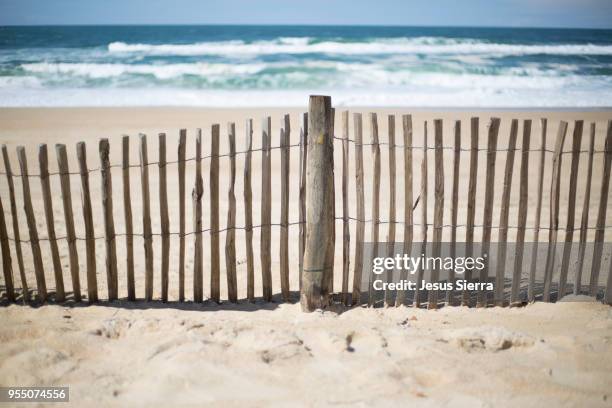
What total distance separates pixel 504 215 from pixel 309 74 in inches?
676

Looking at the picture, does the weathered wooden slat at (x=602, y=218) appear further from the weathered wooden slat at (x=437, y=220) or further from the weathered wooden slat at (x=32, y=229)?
the weathered wooden slat at (x=32, y=229)

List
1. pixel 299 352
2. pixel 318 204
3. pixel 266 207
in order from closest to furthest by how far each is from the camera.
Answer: pixel 299 352, pixel 318 204, pixel 266 207

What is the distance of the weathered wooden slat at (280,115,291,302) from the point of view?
11.0 feet

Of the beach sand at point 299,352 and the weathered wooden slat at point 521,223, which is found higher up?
the weathered wooden slat at point 521,223

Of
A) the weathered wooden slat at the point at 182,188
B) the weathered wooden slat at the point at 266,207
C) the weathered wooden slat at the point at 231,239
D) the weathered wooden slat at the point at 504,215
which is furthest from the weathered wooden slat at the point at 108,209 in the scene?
the weathered wooden slat at the point at 504,215

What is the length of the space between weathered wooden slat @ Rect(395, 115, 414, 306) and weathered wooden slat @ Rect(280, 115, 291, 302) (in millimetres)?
782

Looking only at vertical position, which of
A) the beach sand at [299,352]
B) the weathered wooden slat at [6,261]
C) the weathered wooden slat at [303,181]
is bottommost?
the beach sand at [299,352]

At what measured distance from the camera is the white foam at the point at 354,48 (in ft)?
85.9

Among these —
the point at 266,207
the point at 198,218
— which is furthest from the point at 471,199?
the point at 198,218

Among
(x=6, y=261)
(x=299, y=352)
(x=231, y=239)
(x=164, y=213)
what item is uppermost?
(x=164, y=213)

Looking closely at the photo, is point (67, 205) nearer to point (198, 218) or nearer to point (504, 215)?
point (198, 218)

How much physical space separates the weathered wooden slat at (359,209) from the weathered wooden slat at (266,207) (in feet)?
1.95

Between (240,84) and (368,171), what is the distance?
12.0m

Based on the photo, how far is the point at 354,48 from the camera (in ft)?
90.1
